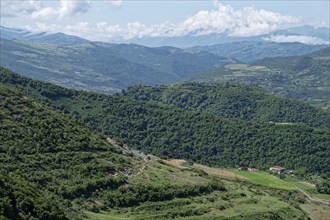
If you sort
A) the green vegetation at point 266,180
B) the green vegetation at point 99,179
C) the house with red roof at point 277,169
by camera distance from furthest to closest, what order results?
the house with red roof at point 277,169 → the green vegetation at point 266,180 → the green vegetation at point 99,179

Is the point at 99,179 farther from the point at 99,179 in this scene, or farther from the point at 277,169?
the point at 277,169

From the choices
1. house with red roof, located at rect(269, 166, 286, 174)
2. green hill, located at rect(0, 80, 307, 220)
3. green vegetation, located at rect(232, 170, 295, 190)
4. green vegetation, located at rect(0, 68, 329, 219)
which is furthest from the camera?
house with red roof, located at rect(269, 166, 286, 174)

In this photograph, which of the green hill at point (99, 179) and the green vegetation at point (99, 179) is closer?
the green vegetation at point (99, 179)

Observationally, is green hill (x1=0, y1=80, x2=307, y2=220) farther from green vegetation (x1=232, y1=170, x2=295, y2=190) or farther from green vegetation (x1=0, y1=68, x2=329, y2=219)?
green vegetation (x1=232, y1=170, x2=295, y2=190)

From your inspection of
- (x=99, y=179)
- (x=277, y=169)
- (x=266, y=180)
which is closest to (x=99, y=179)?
(x=99, y=179)

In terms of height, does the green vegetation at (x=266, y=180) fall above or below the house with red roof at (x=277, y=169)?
above

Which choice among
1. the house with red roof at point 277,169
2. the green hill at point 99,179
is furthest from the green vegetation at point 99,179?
the house with red roof at point 277,169

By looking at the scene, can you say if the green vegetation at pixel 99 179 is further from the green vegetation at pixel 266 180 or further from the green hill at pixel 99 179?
the green vegetation at pixel 266 180

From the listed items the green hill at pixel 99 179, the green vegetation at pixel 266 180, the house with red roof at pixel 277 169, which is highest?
the green hill at pixel 99 179

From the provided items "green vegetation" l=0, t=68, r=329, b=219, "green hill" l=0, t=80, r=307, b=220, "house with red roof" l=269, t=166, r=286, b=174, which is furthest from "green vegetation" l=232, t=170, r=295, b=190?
"green hill" l=0, t=80, r=307, b=220

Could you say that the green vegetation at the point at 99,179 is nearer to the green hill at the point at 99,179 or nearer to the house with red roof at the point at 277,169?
the green hill at the point at 99,179

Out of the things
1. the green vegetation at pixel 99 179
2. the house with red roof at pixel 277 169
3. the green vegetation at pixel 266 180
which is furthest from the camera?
the house with red roof at pixel 277 169

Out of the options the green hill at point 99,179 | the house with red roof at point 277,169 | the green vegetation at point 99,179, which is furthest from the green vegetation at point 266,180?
the green hill at point 99,179

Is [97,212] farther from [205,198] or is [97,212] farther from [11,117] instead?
[11,117]
